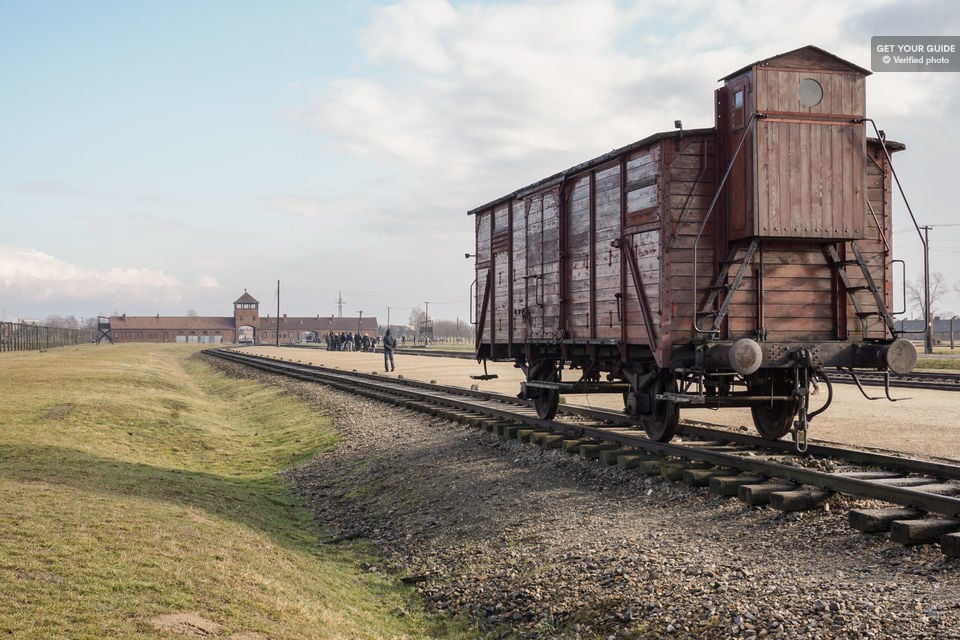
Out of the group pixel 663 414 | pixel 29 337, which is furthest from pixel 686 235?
pixel 29 337

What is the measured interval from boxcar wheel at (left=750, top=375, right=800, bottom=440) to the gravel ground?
2.64 metres

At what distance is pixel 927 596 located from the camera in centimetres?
513

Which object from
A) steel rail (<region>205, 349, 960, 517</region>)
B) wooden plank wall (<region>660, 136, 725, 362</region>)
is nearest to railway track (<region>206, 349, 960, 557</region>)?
steel rail (<region>205, 349, 960, 517</region>)

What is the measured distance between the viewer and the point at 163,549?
23.6 feet

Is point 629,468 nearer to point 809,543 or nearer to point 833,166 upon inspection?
point 809,543

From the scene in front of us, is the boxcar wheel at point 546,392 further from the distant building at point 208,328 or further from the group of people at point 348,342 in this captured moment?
the distant building at point 208,328

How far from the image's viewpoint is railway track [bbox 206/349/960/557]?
648cm

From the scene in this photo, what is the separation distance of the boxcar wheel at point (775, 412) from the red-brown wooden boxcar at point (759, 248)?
2 cm

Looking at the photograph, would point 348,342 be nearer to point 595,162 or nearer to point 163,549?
point 595,162

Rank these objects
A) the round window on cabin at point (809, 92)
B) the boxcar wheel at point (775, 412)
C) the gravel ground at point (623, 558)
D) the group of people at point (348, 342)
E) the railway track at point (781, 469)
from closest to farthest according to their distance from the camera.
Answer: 1. the gravel ground at point (623, 558)
2. the railway track at point (781, 469)
3. the round window on cabin at point (809, 92)
4. the boxcar wheel at point (775, 412)
5. the group of people at point (348, 342)

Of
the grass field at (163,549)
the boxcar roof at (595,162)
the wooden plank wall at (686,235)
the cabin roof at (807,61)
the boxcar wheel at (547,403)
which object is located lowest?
the grass field at (163,549)

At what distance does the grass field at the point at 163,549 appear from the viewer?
5559 mm

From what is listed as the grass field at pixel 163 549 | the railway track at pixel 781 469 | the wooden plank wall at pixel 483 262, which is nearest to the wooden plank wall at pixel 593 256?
the railway track at pixel 781 469

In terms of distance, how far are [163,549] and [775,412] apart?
26.9 ft
